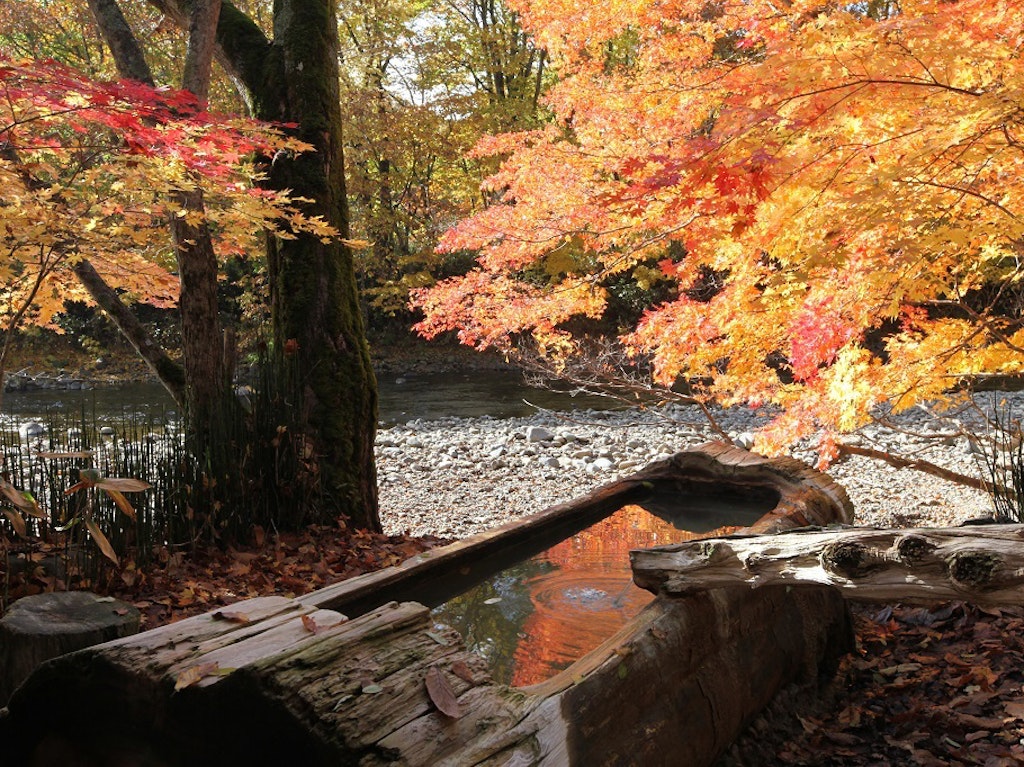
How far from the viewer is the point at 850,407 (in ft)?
11.8

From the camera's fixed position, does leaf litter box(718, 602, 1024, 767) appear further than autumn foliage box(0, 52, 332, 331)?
No

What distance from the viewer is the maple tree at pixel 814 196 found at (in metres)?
2.72

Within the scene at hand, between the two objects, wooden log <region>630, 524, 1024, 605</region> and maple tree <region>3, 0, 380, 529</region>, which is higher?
maple tree <region>3, 0, 380, 529</region>

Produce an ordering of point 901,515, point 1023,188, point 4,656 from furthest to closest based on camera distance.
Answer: point 901,515, point 1023,188, point 4,656

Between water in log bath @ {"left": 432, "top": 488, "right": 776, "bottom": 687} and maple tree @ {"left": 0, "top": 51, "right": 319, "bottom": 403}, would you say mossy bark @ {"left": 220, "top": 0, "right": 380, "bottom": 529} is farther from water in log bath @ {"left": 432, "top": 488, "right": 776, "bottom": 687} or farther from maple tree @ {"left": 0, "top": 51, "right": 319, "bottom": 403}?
water in log bath @ {"left": 432, "top": 488, "right": 776, "bottom": 687}

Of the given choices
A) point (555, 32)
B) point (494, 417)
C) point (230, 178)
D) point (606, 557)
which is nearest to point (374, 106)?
point (494, 417)

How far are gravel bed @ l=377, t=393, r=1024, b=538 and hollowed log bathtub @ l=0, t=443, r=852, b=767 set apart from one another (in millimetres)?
2762

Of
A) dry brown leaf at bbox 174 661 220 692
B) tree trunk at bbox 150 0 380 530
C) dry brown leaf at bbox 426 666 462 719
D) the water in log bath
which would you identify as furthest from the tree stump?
tree trunk at bbox 150 0 380 530

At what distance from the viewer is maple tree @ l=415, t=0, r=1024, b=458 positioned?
2717mm

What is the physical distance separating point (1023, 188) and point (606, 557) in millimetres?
2250

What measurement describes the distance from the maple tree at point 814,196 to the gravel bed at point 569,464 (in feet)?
2.47

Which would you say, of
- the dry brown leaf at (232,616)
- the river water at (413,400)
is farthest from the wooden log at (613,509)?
the river water at (413,400)

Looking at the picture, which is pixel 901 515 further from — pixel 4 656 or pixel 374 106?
pixel 374 106

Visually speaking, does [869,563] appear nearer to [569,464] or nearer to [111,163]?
[111,163]
